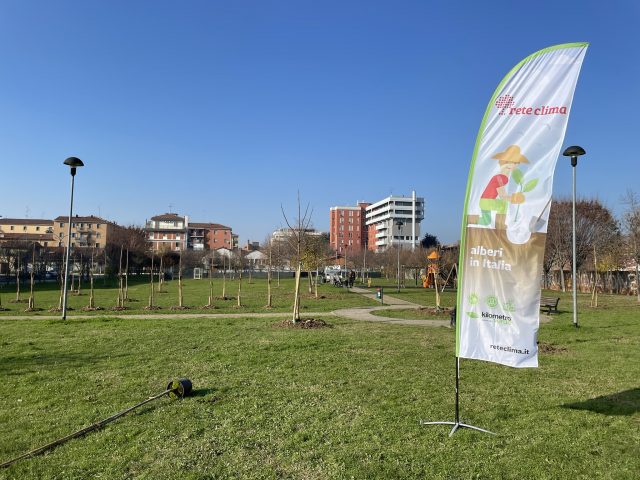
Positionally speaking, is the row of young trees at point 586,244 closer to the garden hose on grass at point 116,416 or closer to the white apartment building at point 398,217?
the garden hose on grass at point 116,416

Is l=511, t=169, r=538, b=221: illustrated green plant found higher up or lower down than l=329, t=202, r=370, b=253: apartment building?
lower down

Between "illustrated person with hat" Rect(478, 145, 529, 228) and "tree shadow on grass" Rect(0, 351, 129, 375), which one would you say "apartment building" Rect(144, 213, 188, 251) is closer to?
"tree shadow on grass" Rect(0, 351, 129, 375)

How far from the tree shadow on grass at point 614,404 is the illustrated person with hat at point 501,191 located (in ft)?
9.92

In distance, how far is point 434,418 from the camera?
17.6ft

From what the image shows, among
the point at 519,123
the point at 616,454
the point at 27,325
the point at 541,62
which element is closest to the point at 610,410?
the point at 616,454

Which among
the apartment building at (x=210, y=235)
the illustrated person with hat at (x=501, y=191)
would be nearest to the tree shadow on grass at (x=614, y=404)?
the illustrated person with hat at (x=501, y=191)

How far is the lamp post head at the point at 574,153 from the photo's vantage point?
1406 centimetres

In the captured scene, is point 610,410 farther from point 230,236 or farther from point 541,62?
point 230,236

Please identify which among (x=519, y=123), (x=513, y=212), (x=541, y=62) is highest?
(x=541, y=62)

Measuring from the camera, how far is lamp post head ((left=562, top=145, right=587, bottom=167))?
14062 millimetres

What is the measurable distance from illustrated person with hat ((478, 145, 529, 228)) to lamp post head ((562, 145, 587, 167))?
11.3 meters

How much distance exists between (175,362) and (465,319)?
581cm

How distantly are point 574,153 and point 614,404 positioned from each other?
34.3ft

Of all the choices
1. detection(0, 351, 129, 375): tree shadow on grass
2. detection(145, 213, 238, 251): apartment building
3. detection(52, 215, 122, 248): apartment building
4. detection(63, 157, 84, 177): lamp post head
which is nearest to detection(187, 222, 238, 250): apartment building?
detection(145, 213, 238, 251): apartment building
